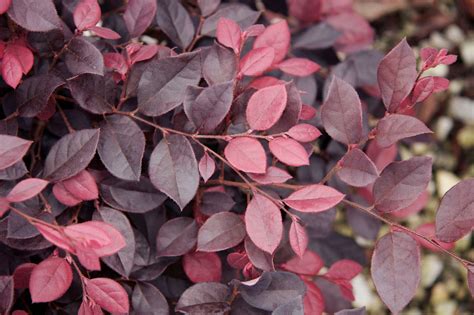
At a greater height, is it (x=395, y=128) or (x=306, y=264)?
(x=395, y=128)

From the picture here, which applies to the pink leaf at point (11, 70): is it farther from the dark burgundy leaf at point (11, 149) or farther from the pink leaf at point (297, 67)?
the pink leaf at point (297, 67)

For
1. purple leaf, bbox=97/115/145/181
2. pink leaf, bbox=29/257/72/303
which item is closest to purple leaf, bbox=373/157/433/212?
purple leaf, bbox=97/115/145/181

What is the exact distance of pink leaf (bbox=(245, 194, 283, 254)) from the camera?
2.77 feet

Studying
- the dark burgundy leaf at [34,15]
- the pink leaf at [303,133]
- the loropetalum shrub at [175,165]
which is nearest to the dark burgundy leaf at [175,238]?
the loropetalum shrub at [175,165]

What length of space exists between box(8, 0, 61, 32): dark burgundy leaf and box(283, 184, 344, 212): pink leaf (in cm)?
39

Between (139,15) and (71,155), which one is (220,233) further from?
(139,15)

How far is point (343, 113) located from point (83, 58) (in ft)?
1.22

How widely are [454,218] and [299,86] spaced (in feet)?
1.54

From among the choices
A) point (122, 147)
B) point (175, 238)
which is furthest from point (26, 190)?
point (175, 238)

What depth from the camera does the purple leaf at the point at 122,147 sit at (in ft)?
2.83

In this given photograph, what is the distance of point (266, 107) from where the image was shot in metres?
0.85

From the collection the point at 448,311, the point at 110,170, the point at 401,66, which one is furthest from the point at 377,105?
the point at 448,311

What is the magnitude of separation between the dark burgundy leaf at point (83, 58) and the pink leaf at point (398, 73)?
394 millimetres

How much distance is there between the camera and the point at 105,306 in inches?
33.4
